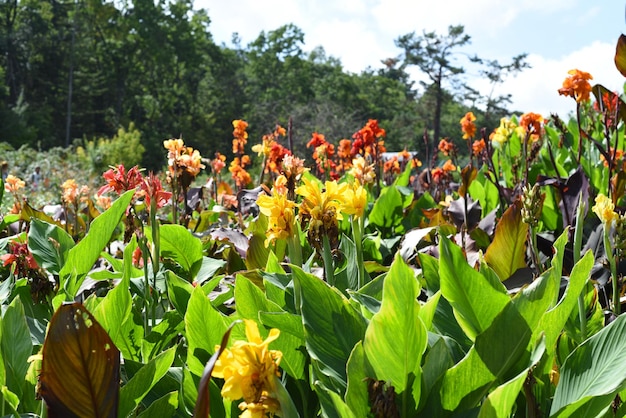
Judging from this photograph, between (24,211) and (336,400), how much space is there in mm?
Answer: 2272

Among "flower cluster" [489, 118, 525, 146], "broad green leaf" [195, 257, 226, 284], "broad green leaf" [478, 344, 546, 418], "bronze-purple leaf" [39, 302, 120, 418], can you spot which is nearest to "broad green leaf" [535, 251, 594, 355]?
"broad green leaf" [478, 344, 546, 418]

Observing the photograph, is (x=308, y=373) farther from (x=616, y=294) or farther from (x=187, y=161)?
(x=187, y=161)

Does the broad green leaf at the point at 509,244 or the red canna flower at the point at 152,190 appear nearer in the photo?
the red canna flower at the point at 152,190

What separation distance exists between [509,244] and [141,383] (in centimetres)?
114

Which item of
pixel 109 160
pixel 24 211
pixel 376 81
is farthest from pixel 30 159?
pixel 376 81

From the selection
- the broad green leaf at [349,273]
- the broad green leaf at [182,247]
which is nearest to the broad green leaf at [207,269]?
the broad green leaf at [182,247]

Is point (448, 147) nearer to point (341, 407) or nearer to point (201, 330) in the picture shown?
point (201, 330)

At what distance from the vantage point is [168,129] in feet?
146

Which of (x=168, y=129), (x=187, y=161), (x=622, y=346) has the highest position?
(x=168, y=129)

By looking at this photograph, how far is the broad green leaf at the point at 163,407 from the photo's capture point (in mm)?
934

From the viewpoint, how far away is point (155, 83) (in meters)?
48.0

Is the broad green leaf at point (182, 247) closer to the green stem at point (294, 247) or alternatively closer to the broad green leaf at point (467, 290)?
the green stem at point (294, 247)

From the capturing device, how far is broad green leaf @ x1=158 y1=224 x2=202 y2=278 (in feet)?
5.72

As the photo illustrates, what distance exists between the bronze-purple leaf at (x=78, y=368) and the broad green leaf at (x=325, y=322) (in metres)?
0.29
